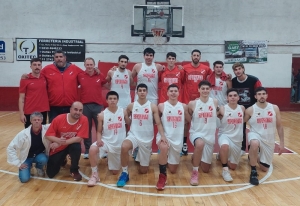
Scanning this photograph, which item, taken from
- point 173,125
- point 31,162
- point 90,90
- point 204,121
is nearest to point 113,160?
point 173,125

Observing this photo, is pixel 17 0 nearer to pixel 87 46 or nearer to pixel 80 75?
pixel 87 46

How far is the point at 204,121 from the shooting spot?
4.49 m

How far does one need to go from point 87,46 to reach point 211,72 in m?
7.35

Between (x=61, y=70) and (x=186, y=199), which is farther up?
(x=61, y=70)

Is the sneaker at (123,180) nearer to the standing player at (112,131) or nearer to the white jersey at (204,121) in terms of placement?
the standing player at (112,131)

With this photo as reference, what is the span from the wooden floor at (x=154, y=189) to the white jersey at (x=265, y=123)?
0.56m

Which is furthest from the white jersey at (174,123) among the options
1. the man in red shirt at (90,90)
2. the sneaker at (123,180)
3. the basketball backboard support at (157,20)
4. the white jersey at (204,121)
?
the basketball backboard support at (157,20)

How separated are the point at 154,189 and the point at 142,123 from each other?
98 centimetres

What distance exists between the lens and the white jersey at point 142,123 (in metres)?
4.45

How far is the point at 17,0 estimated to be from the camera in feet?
38.2

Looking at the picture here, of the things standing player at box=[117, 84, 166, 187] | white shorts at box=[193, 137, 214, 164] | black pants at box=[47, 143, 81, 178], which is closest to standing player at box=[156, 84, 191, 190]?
standing player at box=[117, 84, 166, 187]

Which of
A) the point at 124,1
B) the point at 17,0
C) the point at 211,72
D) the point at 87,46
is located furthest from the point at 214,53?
the point at 17,0

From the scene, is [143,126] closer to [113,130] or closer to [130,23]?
[113,130]

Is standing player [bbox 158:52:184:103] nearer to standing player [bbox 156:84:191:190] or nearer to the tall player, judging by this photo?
the tall player
